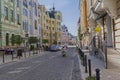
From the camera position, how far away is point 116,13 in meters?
14.7

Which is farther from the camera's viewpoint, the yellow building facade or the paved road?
the yellow building facade

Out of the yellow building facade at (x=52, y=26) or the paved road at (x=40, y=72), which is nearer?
the paved road at (x=40, y=72)

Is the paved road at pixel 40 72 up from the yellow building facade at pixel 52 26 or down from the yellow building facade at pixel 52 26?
down

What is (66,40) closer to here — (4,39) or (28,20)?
(28,20)

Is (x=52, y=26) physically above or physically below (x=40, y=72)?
above

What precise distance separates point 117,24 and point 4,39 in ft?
101

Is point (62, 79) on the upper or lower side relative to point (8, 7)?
lower

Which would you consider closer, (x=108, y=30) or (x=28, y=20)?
(x=108, y=30)

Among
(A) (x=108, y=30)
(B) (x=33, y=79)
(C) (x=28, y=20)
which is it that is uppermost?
(C) (x=28, y=20)

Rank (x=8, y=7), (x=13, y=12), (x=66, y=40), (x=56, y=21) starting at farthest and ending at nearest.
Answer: (x=66, y=40) < (x=56, y=21) < (x=13, y=12) < (x=8, y=7)

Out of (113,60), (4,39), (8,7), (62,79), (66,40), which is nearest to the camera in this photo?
Result: (62,79)

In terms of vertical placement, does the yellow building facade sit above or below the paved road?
above

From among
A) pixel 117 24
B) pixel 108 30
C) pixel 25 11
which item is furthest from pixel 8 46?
pixel 117 24

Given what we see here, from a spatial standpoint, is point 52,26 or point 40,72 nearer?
point 40,72
